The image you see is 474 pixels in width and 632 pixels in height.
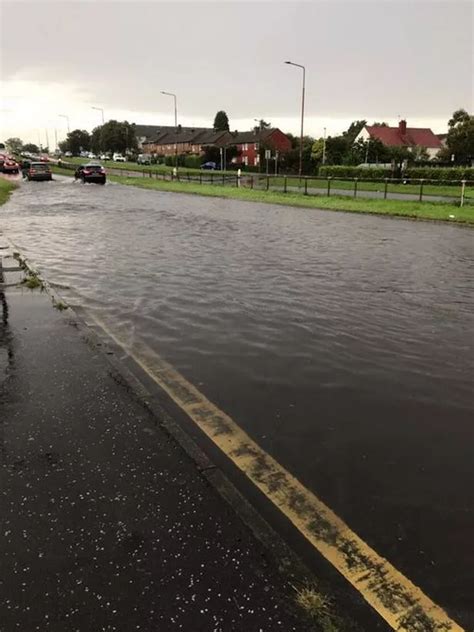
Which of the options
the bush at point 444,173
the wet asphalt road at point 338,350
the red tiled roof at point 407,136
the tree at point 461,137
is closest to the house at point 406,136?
the red tiled roof at point 407,136

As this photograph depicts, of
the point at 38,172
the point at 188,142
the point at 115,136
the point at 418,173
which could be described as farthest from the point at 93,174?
the point at 188,142

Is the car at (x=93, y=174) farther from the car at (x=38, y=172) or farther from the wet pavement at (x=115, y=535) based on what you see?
the wet pavement at (x=115, y=535)

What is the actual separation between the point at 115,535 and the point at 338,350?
148 inches

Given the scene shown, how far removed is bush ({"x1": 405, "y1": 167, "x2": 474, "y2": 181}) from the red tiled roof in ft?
215

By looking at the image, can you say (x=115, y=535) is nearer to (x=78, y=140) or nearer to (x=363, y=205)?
(x=363, y=205)

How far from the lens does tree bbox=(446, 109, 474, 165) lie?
85875 mm

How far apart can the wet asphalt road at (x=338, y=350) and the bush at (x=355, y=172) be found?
37.7 m

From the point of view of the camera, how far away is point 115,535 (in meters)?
2.95

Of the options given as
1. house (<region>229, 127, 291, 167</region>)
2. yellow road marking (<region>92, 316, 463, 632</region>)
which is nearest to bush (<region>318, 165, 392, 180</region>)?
yellow road marking (<region>92, 316, 463, 632</region>)

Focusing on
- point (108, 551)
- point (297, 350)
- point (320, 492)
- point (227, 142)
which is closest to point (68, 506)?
point (108, 551)

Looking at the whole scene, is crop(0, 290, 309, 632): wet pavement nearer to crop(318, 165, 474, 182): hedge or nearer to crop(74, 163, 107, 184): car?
crop(318, 165, 474, 182): hedge

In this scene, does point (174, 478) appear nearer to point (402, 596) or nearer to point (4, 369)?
point (402, 596)

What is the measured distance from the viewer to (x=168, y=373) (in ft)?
17.9

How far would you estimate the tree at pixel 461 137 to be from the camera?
85.9 meters
